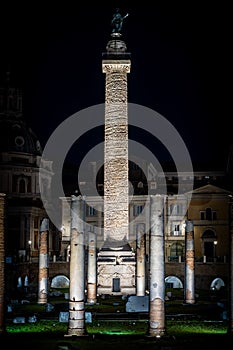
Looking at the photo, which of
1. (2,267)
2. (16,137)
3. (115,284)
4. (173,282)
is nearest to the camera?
(2,267)

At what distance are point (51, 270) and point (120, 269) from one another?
35.4ft

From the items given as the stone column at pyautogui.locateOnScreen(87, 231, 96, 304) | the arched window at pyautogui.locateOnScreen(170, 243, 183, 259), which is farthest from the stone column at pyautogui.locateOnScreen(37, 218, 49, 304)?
the arched window at pyautogui.locateOnScreen(170, 243, 183, 259)

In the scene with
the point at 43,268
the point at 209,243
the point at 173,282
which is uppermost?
the point at 209,243

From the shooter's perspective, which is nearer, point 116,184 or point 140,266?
point 140,266

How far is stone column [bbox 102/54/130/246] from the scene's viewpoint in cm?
4162

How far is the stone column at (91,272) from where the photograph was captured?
35719 mm

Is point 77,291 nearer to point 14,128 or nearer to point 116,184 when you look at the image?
point 116,184

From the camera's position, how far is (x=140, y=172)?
6831 centimetres

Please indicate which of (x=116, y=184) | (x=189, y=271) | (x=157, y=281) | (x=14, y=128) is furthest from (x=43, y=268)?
(x=14, y=128)

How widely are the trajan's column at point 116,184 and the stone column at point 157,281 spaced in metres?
18.0

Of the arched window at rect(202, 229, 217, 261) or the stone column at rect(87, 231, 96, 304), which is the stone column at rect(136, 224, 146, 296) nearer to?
the stone column at rect(87, 231, 96, 304)

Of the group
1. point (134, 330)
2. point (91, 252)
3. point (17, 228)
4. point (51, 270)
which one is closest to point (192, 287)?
point (91, 252)

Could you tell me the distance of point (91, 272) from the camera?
36719 millimetres

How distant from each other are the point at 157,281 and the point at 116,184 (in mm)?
19923
